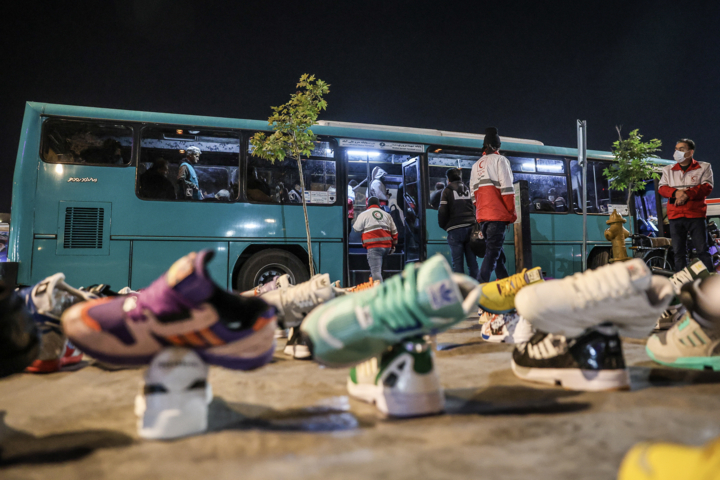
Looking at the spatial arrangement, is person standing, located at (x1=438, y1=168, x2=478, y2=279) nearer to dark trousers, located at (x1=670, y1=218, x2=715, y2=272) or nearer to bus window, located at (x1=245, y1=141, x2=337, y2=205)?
bus window, located at (x1=245, y1=141, x2=337, y2=205)

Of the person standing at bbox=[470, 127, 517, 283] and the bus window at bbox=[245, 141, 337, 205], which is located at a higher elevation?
the bus window at bbox=[245, 141, 337, 205]

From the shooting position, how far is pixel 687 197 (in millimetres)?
4781

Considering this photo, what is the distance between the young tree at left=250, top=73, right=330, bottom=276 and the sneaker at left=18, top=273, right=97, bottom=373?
363 centimetres

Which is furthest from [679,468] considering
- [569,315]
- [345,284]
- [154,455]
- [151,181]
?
[151,181]

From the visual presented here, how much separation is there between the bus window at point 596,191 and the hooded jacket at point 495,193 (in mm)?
3555

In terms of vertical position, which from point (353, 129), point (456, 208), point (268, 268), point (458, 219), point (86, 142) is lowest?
point (268, 268)

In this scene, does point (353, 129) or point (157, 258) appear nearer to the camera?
point (157, 258)

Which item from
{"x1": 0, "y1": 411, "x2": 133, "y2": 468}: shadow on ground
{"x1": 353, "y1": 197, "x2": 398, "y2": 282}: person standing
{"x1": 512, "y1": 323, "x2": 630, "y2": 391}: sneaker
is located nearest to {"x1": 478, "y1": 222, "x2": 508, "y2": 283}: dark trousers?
{"x1": 353, "y1": 197, "x2": 398, "y2": 282}: person standing

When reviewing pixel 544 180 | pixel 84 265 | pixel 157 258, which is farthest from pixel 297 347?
pixel 544 180

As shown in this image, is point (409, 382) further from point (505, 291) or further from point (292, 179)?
point (292, 179)

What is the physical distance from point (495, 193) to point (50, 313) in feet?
12.7

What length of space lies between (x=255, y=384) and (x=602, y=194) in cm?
783

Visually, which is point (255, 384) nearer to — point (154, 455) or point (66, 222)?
point (154, 455)

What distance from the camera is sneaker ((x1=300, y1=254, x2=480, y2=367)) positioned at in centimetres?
115
